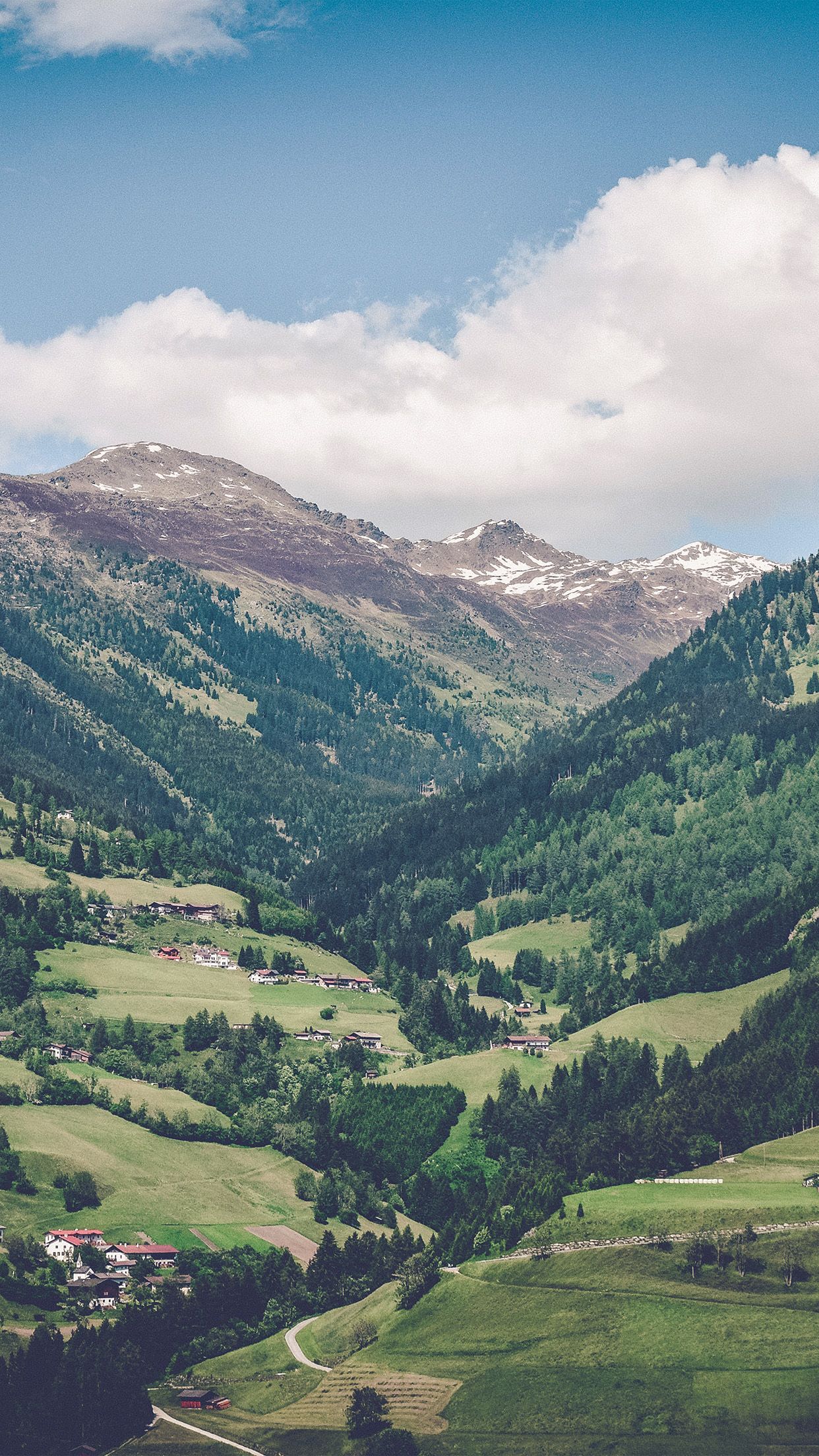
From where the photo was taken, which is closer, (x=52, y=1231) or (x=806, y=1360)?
(x=806, y=1360)

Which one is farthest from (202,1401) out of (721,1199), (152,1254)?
(721,1199)

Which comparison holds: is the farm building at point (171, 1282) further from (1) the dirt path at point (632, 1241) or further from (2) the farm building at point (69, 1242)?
(1) the dirt path at point (632, 1241)

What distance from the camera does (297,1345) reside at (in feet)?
521

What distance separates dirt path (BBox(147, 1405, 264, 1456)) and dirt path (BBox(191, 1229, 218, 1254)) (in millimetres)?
41007

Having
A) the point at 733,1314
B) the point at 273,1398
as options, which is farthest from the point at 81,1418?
the point at 733,1314

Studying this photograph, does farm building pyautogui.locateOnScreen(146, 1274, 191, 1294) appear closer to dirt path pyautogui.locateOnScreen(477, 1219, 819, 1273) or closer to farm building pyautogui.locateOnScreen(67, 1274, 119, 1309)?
farm building pyautogui.locateOnScreen(67, 1274, 119, 1309)

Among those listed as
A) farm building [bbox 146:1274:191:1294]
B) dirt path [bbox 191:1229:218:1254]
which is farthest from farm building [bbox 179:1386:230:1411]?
dirt path [bbox 191:1229:218:1254]

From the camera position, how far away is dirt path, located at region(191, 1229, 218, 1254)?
607ft

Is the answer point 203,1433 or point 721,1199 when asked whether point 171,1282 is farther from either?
point 721,1199

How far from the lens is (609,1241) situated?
154 meters

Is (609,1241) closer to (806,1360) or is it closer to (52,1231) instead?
(806,1360)

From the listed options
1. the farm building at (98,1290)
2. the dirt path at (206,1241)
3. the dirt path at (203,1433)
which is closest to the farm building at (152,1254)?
the dirt path at (206,1241)

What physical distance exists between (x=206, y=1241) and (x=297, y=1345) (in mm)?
31491

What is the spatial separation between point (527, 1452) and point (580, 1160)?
6382cm
